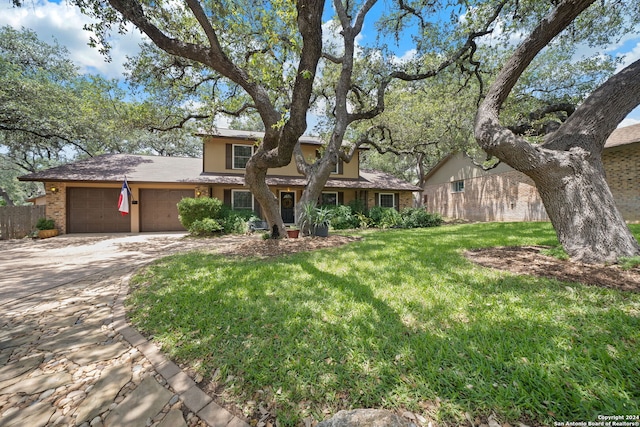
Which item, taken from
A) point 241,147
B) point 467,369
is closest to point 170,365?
point 467,369

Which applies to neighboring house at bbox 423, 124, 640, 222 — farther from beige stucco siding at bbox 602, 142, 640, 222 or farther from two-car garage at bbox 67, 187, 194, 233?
two-car garage at bbox 67, 187, 194, 233

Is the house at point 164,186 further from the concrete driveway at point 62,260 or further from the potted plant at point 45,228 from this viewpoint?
the concrete driveway at point 62,260

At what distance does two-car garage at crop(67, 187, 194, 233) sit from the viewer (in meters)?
11.7

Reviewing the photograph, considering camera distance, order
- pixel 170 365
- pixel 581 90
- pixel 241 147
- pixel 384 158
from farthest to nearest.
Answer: pixel 384 158
pixel 241 147
pixel 581 90
pixel 170 365

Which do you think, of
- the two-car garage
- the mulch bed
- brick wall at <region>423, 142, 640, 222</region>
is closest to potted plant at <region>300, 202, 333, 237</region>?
the mulch bed

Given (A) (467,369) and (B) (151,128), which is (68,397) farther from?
(B) (151,128)

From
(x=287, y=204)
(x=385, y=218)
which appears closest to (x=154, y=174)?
(x=287, y=204)

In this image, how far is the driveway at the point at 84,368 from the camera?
69.4 inches

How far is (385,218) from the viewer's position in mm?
13625

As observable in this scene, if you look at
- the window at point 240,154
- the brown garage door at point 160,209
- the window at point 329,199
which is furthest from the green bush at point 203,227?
the window at point 329,199

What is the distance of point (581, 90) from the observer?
11703 millimetres

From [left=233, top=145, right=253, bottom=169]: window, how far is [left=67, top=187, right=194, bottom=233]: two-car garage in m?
2.87

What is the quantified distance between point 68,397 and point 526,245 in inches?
323

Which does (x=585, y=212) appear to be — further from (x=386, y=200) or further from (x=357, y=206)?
(x=386, y=200)
